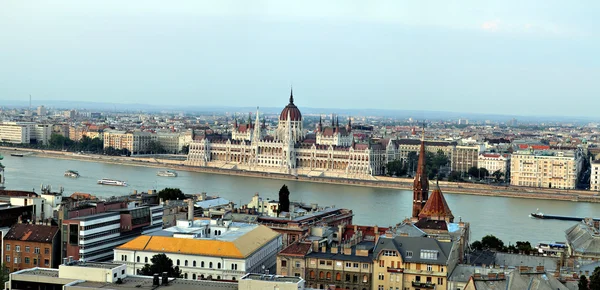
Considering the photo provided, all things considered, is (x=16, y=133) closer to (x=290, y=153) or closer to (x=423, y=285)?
(x=290, y=153)

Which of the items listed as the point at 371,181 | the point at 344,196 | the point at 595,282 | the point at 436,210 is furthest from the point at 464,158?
the point at 595,282

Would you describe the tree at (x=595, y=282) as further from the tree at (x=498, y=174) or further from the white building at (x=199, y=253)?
the tree at (x=498, y=174)

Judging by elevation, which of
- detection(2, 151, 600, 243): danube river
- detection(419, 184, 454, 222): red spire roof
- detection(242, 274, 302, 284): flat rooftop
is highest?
detection(419, 184, 454, 222): red spire roof

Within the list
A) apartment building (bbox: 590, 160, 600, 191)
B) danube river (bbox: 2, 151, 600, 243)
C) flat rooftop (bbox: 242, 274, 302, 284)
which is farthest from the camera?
apartment building (bbox: 590, 160, 600, 191)

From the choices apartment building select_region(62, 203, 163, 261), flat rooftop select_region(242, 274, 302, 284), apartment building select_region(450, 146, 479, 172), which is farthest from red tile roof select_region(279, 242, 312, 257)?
apartment building select_region(450, 146, 479, 172)

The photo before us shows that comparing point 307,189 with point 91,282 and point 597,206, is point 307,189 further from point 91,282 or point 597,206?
point 91,282

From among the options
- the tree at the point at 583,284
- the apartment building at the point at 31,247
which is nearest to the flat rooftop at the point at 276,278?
the tree at the point at 583,284

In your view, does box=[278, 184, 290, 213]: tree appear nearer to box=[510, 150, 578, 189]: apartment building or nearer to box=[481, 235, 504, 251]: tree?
box=[481, 235, 504, 251]: tree
